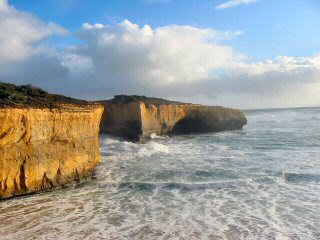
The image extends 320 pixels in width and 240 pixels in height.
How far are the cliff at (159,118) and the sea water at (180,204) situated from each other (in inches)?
471

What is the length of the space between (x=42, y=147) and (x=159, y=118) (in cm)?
2165

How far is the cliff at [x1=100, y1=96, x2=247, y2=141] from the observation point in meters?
28.6

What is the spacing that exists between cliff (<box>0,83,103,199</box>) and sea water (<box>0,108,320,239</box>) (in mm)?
493

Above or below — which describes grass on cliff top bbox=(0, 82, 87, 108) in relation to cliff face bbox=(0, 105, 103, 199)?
above

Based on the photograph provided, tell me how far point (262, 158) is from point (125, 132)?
536 inches

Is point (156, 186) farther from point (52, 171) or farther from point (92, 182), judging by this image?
point (52, 171)

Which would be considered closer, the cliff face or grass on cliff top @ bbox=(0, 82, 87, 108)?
the cliff face

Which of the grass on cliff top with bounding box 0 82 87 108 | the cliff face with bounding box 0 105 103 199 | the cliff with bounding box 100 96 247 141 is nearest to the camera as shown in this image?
the cliff face with bounding box 0 105 103 199

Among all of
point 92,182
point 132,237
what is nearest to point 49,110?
point 92,182

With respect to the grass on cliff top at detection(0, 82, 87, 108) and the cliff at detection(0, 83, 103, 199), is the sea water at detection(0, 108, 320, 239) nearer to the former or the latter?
the cliff at detection(0, 83, 103, 199)

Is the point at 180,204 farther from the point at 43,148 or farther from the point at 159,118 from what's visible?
the point at 159,118

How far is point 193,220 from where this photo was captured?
8695 millimetres

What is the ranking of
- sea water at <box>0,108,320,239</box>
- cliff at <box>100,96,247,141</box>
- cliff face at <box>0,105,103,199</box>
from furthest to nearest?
1. cliff at <box>100,96,247,141</box>
2. cliff face at <box>0,105,103,199</box>
3. sea water at <box>0,108,320,239</box>

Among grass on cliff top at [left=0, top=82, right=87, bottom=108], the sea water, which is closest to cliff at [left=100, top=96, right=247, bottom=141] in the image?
the sea water
